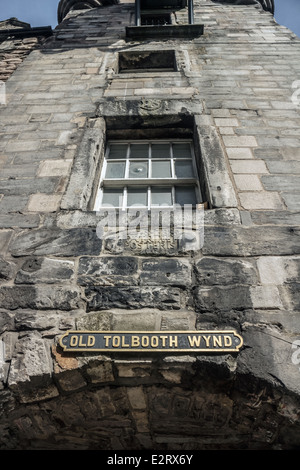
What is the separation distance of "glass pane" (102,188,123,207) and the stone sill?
147 inches

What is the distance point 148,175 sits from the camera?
329cm

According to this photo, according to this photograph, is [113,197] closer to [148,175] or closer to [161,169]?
[148,175]

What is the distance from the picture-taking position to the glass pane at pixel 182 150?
3.58 meters

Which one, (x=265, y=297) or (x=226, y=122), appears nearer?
(x=265, y=297)

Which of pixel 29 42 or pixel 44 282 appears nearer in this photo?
pixel 44 282

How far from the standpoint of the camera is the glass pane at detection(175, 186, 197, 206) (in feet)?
9.97

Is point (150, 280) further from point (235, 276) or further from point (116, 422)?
point (116, 422)

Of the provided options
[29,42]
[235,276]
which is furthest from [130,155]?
[29,42]

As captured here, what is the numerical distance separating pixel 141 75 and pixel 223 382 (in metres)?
3.89

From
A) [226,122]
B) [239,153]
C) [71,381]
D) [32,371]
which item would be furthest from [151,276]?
[226,122]

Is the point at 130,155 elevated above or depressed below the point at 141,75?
below

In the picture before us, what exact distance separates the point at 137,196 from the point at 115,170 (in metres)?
0.49

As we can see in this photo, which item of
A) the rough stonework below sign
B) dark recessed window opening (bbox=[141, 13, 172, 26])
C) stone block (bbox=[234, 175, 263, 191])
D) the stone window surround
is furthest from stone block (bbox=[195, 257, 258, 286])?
dark recessed window opening (bbox=[141, 13, 172, 26])

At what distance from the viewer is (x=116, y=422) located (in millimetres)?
2059
